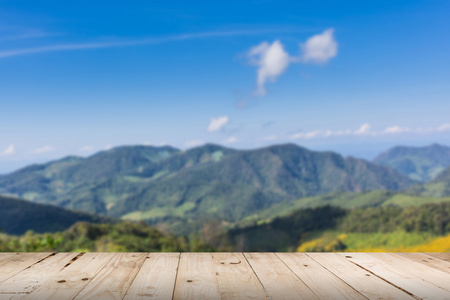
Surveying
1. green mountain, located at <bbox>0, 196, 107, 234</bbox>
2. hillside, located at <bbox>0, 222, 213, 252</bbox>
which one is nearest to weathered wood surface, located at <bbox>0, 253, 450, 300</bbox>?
hillside, located at <bbox>0, 222, 213, 252</bbox>

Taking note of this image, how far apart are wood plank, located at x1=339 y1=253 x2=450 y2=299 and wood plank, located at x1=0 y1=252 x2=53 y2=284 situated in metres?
1.99

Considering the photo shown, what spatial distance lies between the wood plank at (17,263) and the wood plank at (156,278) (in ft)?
2.25

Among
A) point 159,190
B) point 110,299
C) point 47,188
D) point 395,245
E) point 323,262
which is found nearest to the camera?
point 110,299

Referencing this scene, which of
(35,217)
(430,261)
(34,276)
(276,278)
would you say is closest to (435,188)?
(35,217)

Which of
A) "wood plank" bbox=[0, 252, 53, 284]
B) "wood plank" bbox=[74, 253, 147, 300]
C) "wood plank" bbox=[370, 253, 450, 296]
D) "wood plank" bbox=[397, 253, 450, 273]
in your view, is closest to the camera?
"wood plank" bbox=[74, 253, 147, 300]

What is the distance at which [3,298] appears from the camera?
1.73 meters

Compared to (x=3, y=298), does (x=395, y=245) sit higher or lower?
lower

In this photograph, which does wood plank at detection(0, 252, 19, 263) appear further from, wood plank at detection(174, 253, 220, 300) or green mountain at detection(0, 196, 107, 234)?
green mountain at detection(0, 196, 107, 234)

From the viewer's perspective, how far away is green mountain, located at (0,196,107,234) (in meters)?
78.6

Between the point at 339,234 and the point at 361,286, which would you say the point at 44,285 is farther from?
the point at 339,234

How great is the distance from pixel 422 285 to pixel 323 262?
2.03 ft

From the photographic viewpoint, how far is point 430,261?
8.26ft

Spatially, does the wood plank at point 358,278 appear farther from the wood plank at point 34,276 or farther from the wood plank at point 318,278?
the wood plank at point 34,276

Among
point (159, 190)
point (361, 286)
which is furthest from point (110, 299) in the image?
A: point (159, 190)
